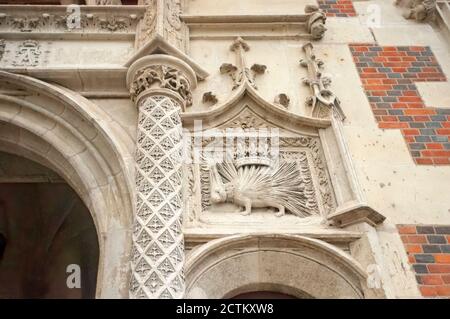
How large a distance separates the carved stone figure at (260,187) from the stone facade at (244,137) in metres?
0.01

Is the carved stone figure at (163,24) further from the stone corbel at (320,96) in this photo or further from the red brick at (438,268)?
the red brick at (438,268)

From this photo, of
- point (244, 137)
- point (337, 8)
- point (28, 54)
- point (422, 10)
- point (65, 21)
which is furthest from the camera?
point (337, 8)

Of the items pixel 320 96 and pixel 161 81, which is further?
pixel 320 96

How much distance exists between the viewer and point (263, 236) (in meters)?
3.44

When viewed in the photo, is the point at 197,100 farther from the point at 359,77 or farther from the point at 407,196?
the point at 407,196

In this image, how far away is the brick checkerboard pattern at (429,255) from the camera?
3.32 m

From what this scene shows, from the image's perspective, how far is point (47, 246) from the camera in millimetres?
6609

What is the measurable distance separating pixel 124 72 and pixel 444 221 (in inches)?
112

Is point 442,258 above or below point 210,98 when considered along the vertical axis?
below

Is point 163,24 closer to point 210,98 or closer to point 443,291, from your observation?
point 210,98

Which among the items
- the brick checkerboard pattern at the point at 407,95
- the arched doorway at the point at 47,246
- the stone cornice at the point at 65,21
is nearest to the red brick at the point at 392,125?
the brick checkerboard pattern at the point at 407,95

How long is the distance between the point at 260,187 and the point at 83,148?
1443 millimetres

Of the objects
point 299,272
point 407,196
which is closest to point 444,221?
point 407,196

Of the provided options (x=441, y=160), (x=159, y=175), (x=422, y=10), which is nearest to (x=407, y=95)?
(x=441, y=160)
